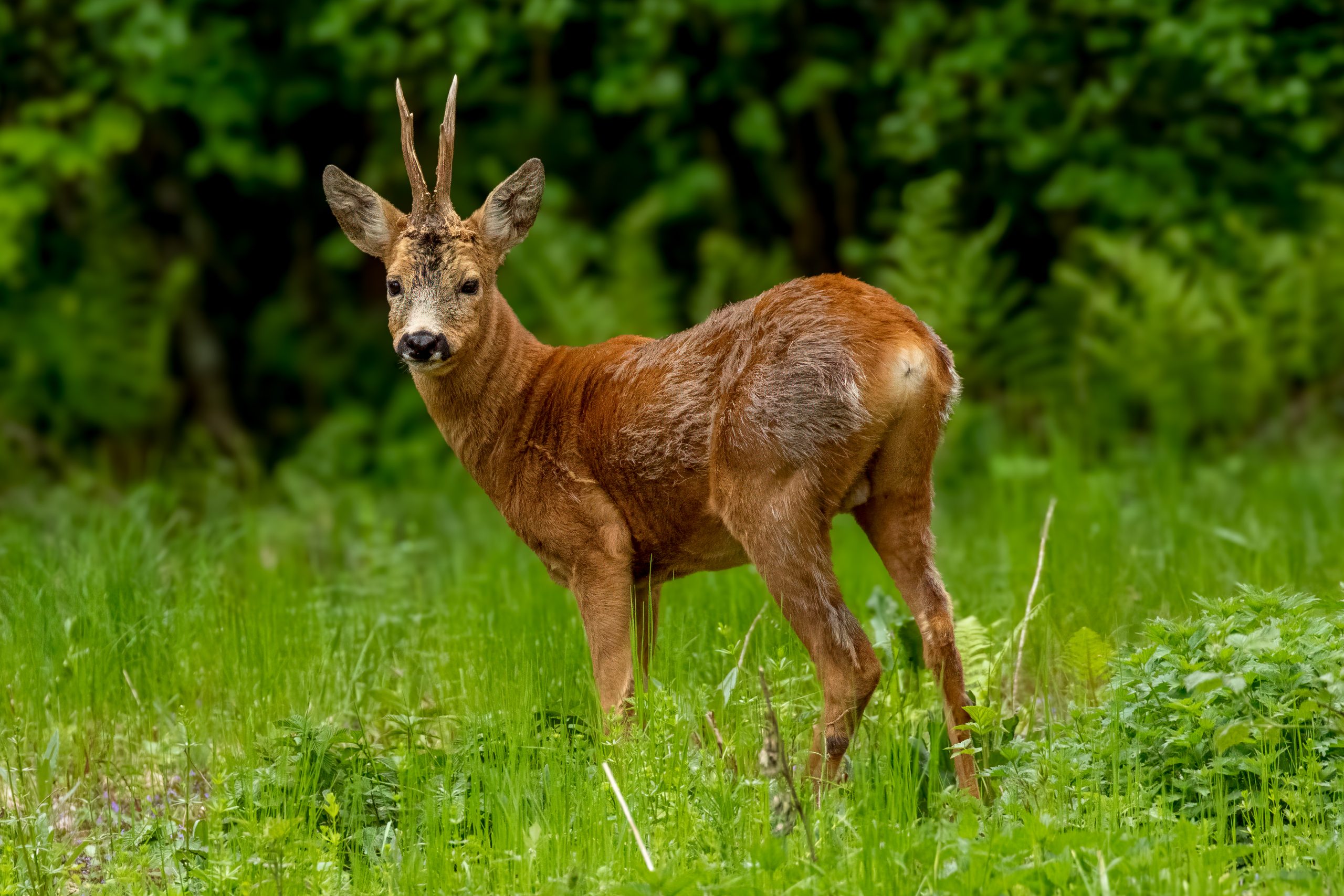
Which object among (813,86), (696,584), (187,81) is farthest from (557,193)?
(696,584)

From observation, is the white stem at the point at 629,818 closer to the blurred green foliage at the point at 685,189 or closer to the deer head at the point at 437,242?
the deer head at the point at 437,242

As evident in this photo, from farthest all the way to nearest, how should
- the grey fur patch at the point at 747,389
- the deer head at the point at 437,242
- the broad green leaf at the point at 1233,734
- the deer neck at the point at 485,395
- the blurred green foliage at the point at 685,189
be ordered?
the blurred green foliage at the point at 685,189 → the deer neck at the point at 485,395 → the deer head at the point at 437,242 → the grey fur patch at the point at 747,389 → the broad green leaf at the point at 1233,734

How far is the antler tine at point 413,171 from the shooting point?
4758 mm

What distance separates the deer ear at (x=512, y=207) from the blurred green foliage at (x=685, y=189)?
3.92 m

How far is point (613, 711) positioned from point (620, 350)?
4.16 feet

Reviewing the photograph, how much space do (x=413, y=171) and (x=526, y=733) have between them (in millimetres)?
1777

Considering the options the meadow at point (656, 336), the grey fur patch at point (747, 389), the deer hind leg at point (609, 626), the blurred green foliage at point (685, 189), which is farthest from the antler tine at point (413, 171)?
the blurred green foliage at point (685, 189)

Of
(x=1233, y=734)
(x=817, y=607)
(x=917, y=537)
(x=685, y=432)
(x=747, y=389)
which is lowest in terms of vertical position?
(x=1233, y=734)

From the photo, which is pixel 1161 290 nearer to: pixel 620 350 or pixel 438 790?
pixel 620 350

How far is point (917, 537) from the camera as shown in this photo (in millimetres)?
4434

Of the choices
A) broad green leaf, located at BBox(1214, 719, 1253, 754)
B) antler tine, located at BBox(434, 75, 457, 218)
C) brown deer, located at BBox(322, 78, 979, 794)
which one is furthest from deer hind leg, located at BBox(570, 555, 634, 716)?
broad green leaf, located at BBox(1214, 719, 1253, 754)

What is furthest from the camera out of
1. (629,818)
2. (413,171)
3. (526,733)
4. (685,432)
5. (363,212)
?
(363,212)

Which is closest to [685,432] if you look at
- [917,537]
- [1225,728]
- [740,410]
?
[740,410]

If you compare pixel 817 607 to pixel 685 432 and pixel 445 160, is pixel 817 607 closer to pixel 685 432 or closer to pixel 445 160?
pixel 685 432
